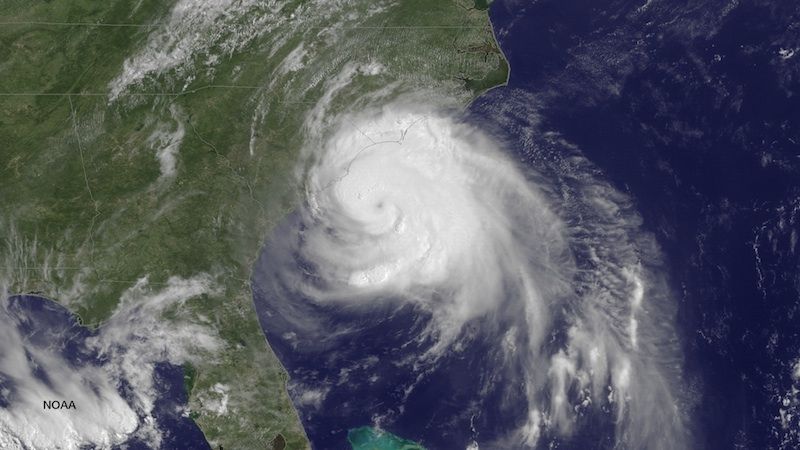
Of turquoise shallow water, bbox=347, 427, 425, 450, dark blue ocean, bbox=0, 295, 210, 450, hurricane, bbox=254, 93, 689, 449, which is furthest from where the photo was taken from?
dark blue ocean, bbox=0, 295, 210, 450

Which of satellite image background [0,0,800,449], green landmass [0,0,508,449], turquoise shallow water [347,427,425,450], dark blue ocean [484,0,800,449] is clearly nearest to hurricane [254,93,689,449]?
satellite image background [0,0,800,449]

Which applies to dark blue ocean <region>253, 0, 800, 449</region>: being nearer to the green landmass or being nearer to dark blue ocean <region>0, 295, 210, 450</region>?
the green landmass

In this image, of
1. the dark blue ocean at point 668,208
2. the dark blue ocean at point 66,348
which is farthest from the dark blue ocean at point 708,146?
the dark blue ocean at point 66,348

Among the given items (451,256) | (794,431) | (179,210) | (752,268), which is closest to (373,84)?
(451,256)

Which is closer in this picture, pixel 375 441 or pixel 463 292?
pixel 463 292

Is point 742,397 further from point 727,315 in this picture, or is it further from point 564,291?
point 564,291

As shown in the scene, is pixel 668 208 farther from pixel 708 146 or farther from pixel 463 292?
pixel 463 292

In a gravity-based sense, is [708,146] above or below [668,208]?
above

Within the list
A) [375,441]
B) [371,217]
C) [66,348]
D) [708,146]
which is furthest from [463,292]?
[66,348]
